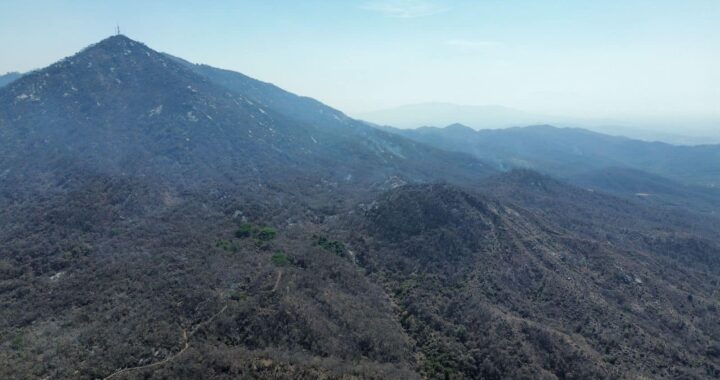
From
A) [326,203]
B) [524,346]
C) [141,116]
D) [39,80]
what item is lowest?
[524,346]

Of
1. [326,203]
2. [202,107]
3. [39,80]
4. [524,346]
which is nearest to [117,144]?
[202,107]

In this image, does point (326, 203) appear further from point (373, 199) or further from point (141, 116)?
point (141, 116)

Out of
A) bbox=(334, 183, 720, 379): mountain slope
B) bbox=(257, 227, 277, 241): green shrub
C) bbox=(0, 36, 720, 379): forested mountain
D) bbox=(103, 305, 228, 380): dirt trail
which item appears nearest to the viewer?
bbox=(103, 305, 228, 380): dirt trail

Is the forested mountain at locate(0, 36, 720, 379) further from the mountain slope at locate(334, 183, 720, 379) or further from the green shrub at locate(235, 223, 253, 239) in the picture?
the green shrub at locate(235, 223, 253, 239)

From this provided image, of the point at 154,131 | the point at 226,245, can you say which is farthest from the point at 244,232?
the point at 154,131

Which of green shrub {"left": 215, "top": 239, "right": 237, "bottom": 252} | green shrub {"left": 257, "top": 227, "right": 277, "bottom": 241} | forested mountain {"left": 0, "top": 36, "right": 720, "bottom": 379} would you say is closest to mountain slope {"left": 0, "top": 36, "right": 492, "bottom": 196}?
forested mountain {"left": 0, "top": 36, "right": 720, "bottom": 379}

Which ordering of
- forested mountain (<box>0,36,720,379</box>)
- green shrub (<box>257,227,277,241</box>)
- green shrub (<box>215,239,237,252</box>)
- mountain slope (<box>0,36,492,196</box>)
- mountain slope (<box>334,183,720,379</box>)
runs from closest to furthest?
forested mountain (<box>0,36,720,379</box>), mountain slope (<box>334,183,720,379</box>), green shrub (<box>215,239,237,252</box>), green shrub (<box>257,227,277,241</box>), mountain slope (<box>0,36,492,196</box>)

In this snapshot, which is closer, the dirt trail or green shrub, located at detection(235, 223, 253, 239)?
the dirt trail

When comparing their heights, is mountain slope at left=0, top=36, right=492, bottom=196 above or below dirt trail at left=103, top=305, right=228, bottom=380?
above

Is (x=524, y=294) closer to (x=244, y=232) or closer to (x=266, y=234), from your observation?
(x=266, y=234)
